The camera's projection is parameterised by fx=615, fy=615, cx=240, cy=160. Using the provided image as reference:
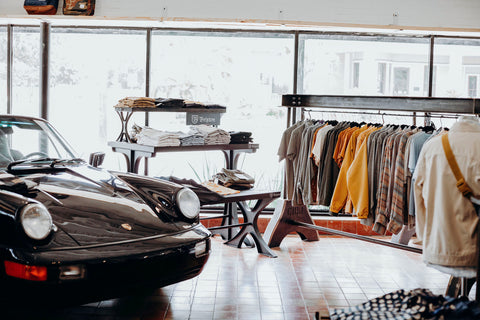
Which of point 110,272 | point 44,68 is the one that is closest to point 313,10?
point 44,68

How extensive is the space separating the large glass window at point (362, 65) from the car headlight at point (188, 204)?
2.78 m

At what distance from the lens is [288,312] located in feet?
12.9

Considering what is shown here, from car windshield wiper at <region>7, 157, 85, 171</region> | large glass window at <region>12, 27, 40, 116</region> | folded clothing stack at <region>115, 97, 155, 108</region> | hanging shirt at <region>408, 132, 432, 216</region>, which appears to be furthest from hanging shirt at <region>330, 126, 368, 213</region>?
large glass window at <region>12, 27, 40, 116</region>

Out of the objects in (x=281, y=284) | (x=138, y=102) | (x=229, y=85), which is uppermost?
(x=229, y=85)

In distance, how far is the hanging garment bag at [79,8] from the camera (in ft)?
19.8

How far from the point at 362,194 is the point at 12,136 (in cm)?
245

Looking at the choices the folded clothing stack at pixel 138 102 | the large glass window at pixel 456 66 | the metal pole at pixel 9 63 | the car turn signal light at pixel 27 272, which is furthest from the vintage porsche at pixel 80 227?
the large glass window at pixel 456 66

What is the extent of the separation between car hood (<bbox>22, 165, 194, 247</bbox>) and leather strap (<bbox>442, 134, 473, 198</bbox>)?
5.12ft

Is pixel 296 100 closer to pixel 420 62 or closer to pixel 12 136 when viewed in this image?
pixel 420 62

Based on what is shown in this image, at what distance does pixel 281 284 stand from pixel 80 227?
69.5 inches

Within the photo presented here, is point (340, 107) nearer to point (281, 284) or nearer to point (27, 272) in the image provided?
point (281, 284)

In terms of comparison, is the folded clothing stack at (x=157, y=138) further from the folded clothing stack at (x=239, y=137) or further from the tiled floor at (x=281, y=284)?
the tiled floor at (x=281, y=284)

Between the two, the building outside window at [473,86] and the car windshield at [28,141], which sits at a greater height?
the building outside window at [473,86]

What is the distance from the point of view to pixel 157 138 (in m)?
5.16
